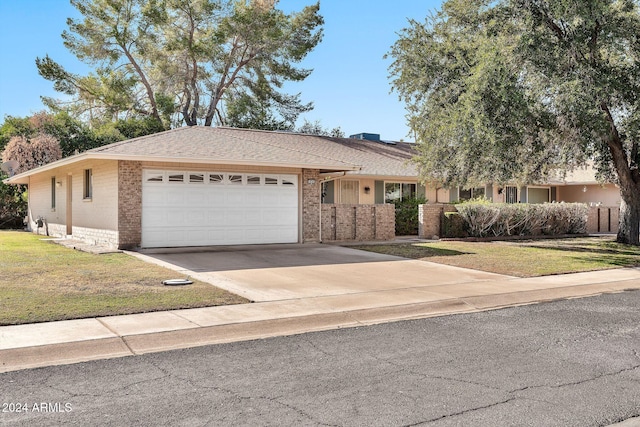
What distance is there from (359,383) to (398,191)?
21.5 metres

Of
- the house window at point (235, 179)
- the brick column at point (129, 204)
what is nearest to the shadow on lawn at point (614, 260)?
the house window at point (235, 179)

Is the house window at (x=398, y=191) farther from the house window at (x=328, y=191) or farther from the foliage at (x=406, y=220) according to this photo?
the house window at (x=328, y=191)

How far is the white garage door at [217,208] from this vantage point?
16.4m

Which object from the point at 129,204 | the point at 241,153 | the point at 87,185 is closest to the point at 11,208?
the point at 87,185

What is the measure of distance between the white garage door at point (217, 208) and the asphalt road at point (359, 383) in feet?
34.8

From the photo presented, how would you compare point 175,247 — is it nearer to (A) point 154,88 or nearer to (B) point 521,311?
(B) point 521,311

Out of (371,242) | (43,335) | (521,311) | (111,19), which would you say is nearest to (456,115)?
(371,242)

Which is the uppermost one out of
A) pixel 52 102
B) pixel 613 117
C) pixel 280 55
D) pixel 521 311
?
pixel 280 55

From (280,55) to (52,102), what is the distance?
1595 cm

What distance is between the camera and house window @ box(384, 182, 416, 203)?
25.8 metres

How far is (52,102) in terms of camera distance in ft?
123

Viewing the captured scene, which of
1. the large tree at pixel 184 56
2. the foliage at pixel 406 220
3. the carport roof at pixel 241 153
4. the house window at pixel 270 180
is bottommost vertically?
the foliage at pixel 406 220

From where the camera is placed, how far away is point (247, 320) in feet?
24.0

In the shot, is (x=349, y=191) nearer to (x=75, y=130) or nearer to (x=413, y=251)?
(x=413, y=251)
